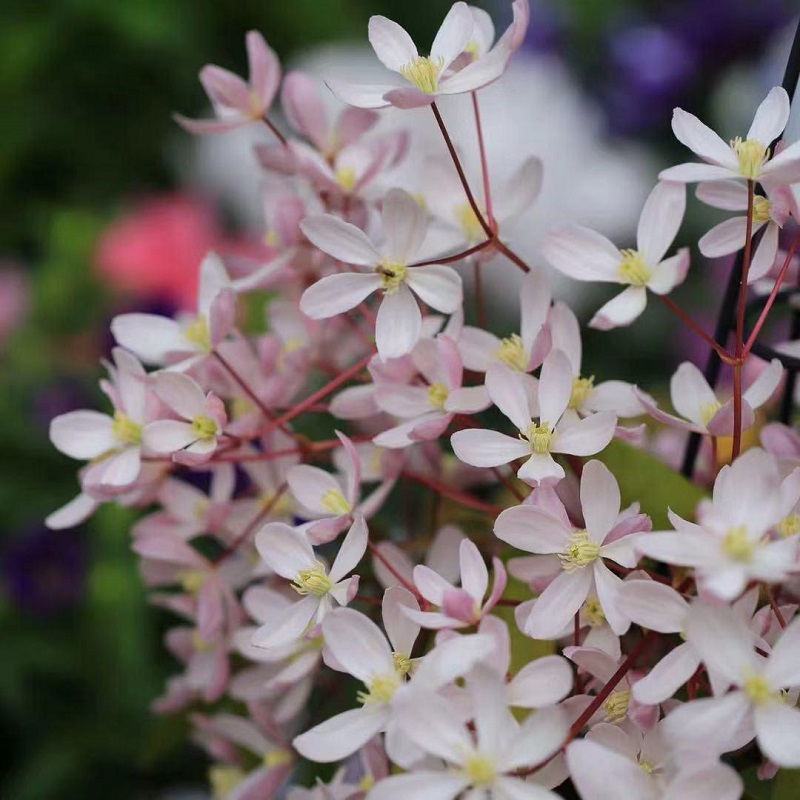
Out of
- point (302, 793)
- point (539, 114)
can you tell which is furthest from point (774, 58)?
point (302, 793)

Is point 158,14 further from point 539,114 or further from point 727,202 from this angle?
point 727,202

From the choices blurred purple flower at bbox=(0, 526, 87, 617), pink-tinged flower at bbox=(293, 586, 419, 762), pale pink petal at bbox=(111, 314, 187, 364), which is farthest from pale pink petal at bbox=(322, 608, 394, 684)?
blurred purple flower at bbox=(0, 526, 87, 617)

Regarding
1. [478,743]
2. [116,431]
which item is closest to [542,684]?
[478,743]

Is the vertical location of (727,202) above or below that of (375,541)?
above

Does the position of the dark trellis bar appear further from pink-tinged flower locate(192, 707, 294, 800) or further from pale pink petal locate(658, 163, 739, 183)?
pink-tinged flower locate(192, 707, 294, 800)

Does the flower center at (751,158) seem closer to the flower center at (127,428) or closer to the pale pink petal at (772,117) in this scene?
the pale pink petal at (772,117)

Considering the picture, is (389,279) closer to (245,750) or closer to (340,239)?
(340,239)
